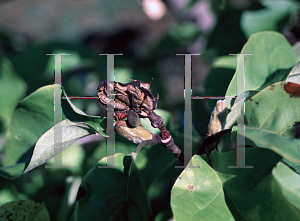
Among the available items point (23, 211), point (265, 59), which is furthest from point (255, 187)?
point (23, 211)

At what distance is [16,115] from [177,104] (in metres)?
0.76

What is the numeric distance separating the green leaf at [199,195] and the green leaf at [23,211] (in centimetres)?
50

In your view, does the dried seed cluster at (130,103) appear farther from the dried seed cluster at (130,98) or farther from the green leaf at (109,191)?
the green leaf at (109,191)

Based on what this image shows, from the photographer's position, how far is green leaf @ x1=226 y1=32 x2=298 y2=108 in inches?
33.7

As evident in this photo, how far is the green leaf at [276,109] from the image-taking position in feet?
1.87

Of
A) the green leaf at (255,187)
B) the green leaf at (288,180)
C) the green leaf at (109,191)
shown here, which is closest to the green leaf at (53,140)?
the green leaf at (109,191)

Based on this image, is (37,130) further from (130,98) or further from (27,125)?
(130,98)

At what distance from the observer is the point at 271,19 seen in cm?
114

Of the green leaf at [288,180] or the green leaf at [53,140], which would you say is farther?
Result: the green leaf at [288,180]

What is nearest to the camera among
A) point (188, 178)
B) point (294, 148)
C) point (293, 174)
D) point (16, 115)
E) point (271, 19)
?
point (294, 148)

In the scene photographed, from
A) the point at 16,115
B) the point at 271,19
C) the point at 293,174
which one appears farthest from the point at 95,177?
the point at 271,19

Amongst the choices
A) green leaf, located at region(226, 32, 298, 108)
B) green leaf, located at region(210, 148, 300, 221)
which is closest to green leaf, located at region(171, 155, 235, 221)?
green leaf, located at region(210, 148, 300, 221)

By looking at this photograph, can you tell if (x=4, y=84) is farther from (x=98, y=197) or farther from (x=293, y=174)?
(x=293, y=174)

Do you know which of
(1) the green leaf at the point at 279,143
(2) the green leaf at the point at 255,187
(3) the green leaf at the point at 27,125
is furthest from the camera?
(3) the green leaf at the point at 27,125
